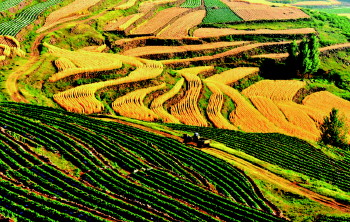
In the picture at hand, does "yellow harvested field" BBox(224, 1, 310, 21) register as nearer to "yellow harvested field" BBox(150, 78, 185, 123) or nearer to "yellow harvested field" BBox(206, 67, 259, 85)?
"yellow harvested field" BBox(206, 67, 259, 85)

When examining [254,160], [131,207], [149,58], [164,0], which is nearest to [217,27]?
[164,0]

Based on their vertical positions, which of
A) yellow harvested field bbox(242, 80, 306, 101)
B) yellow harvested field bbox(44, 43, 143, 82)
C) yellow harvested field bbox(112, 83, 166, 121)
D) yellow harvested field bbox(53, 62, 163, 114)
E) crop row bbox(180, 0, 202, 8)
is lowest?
yellow harvested field bbox(242, 80, 306, 101)

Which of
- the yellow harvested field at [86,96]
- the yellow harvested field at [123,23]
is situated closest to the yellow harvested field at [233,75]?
the yellow harvested field at [86,96]

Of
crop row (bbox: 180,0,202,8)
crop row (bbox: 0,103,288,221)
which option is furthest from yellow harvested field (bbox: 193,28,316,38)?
crop row (bbox: 0,103,288,221)

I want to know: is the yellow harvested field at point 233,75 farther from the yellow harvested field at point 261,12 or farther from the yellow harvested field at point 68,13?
the yellow harvested field at point 261,12

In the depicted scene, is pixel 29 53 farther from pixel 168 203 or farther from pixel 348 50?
pixel 348 50

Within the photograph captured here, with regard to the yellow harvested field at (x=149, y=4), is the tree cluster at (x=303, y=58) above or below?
below
